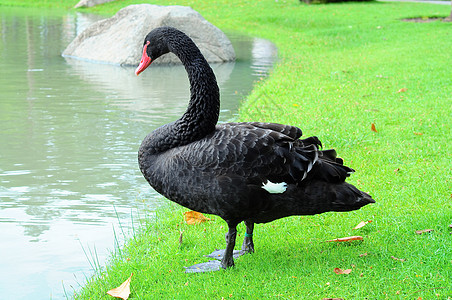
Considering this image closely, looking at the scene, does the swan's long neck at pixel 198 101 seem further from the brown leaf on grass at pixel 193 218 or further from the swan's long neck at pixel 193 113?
the brown leaf on grass at pixel 193 218

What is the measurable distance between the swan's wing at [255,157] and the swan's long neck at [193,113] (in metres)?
0.24

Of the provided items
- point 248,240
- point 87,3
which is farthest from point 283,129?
point 87,3

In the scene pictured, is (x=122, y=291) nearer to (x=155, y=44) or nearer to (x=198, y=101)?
(x=198, y=101)

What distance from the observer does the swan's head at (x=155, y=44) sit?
12.7 feet

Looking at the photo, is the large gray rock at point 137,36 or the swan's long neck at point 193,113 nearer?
the swan's long neck at point 193,113

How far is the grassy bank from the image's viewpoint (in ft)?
10.7

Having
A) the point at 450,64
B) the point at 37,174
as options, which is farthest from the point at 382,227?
the point at 450,64

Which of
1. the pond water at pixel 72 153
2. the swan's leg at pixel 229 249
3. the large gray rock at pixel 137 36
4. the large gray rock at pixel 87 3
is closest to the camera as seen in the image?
the swan's leg at pixel 229 249

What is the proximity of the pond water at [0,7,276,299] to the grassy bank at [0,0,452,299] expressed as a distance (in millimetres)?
410

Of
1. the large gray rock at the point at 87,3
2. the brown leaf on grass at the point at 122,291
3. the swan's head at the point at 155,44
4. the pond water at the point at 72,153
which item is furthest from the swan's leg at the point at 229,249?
the large gray rock at the point at 87,3

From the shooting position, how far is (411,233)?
373 centimetres

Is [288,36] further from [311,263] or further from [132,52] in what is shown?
[311,263]

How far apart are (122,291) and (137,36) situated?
10.5 meters

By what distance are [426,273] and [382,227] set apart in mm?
780
